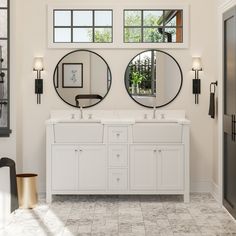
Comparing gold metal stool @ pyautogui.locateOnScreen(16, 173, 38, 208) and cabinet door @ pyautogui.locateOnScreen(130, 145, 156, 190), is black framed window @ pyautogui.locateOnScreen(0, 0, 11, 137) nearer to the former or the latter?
gold metal stool @ pyautogui.locateOnScreen(16, 173, 38, 208)

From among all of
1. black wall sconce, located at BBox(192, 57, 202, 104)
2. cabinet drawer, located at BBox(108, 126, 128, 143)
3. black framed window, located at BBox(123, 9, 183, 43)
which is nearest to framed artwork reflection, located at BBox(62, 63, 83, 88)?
black framed window, located at BBox(123, 9, 183, 43)

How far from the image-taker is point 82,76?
6777 mm

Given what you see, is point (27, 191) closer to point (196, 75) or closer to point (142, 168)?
point (142, 168)

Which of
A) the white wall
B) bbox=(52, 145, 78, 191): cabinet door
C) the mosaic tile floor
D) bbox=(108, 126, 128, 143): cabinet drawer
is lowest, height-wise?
the mosaic tile floor

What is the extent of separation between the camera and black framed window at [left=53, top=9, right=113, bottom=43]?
6809 millimetres

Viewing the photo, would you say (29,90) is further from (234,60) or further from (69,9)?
(234,60)

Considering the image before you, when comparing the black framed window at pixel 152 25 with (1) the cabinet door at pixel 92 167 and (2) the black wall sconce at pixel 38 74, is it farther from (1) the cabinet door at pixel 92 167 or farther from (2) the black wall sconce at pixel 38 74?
(1) the cabinet door at pixel 92 167

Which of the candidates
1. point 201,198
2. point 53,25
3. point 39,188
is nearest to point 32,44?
point 53,25

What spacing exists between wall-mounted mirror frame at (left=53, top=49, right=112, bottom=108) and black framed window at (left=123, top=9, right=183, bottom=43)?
1.47 feet

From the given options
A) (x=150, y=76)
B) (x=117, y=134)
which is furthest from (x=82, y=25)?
(x=117, y=134)

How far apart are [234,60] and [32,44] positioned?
8.42 feet

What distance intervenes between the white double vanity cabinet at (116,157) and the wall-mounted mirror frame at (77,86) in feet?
1.74

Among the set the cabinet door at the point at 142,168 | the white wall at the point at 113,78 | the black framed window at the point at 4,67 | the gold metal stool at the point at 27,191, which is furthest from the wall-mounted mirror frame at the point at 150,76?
the gold metal stool at the point at 27,191

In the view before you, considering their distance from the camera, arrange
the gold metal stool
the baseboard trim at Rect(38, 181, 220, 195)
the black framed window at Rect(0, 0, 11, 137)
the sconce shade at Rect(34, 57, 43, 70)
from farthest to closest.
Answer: the baseboard trim at Rect(38, 181, 220, 195)
the sconce shade at Rect(34, 57, 43, 70)
the black framed window at Rect(0, 0, 11, 137)
the gold metal stool
